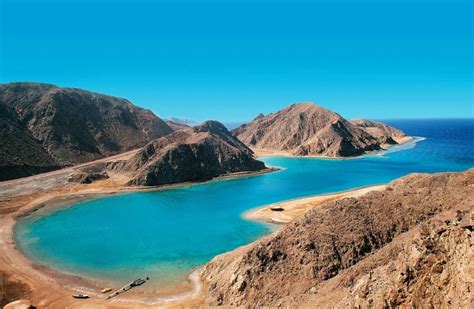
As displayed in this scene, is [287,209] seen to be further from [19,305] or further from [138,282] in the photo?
[19,305]

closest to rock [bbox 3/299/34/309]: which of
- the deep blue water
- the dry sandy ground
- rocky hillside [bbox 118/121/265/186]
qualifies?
the deep blue water

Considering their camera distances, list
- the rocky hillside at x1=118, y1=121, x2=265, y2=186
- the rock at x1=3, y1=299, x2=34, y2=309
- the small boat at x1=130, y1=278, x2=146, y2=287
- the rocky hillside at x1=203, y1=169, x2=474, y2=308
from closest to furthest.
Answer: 1. the rocky hillside at x1=203, y1=169, x2=474, y2=308
2. the rock at x1=3, y1=299, x2=34, y2=309
3. the small boat at x1=130, y1=278, x2=146, y2=287
4. the rocky hillside at x1=118, y1=121, x2=265, y2=186

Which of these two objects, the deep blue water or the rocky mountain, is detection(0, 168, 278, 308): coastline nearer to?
the deep blue water

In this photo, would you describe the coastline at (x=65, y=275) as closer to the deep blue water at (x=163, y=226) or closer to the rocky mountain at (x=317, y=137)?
the deep blue water at (x=163, y=226)

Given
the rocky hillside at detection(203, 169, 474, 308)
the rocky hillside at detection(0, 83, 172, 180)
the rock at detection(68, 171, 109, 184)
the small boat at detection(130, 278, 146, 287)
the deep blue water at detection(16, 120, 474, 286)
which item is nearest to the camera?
the rocky hillside at detection(203, 169, 474, 308)

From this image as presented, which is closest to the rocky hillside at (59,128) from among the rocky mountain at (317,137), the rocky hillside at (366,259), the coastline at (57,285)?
the coastline at (57,285)

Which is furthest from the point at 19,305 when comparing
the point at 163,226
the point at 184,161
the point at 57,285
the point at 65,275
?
the point at 184,161

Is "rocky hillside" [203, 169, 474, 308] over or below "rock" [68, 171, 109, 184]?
below
